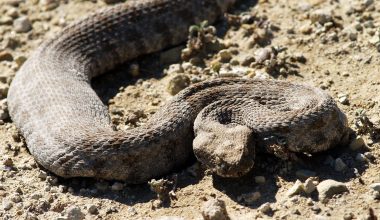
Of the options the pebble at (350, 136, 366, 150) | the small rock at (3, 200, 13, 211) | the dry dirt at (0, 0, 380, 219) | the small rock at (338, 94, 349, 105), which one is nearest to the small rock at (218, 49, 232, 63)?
the dry dirt at (0, 0, 380, 219)

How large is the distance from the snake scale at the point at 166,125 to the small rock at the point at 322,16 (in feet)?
7.45

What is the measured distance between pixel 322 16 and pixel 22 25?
196 inches

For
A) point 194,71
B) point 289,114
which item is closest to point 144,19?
point 194,71

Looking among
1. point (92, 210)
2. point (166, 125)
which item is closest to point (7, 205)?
point (92, 210)

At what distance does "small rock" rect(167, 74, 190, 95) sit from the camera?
1014cm

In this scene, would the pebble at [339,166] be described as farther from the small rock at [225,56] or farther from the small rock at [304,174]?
the small rock at [225,56]

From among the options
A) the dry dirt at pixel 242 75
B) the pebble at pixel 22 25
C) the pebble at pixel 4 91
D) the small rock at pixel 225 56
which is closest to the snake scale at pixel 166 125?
the dry dirt at pixel 242 75

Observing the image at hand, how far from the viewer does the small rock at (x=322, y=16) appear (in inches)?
426

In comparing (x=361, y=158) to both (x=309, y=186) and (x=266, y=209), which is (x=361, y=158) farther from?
(x=266, y=209)

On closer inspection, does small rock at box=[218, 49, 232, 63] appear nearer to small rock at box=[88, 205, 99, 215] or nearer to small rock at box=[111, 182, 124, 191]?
small rock at box=[111, 182, 124, 191]

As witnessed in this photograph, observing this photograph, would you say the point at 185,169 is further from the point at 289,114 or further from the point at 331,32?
the point at 331,32

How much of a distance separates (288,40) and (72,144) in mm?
3826

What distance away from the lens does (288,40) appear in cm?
1083

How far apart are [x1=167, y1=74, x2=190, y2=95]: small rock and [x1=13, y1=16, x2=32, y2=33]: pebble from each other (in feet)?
11.1
